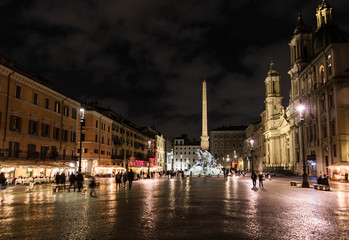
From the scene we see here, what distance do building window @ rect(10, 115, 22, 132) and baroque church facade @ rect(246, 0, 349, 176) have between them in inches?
1054

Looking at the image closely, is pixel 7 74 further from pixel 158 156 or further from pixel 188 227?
pixel 158 156

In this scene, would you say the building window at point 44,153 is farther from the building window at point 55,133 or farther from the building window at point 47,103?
the building window at point 47,103

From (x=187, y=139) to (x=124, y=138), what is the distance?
90488 millimetres

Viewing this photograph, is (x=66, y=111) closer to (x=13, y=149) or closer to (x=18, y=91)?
(x=18, y=91)


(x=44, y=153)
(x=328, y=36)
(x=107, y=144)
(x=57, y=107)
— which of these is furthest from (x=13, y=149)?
(x=328, y=36)

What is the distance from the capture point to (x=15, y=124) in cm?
2873

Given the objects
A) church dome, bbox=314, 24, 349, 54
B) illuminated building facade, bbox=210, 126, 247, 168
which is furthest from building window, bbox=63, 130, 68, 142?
illuminated building facade, bbox=210, 126, 247, 168

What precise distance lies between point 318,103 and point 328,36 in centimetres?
1567

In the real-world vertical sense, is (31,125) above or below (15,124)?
above

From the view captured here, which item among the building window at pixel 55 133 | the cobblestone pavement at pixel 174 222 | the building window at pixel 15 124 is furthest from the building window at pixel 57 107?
the cobblestone pavement at pixel 174 222

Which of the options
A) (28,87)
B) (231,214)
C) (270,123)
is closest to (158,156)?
(270,123)

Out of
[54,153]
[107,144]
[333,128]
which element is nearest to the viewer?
[54,153]

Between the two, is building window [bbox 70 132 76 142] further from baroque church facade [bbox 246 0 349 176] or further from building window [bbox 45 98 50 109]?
baroque church facade [bbox 246 0 349 176]

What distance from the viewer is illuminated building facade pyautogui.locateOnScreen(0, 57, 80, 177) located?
27.3 meters
